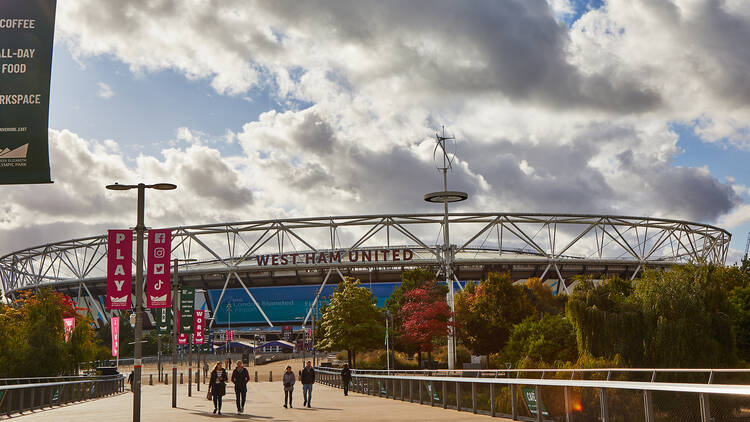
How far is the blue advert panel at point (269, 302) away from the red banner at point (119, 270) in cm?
8764

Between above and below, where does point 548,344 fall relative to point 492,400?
above

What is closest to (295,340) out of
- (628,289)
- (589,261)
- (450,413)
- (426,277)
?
(589,261)

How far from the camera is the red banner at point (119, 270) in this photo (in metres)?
24.1

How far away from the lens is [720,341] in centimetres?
3378

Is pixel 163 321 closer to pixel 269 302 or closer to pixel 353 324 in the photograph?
pixel 353 324

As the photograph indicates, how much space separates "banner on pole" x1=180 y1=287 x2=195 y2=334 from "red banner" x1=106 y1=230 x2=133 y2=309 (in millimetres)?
25631

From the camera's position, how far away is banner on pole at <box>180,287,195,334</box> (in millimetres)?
51188

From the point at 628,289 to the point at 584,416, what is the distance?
27180 mm

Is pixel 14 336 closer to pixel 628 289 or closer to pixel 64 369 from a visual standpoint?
pixel 64 369

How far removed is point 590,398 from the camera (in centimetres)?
1499

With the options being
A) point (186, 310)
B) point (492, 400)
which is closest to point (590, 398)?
point (492, 400)

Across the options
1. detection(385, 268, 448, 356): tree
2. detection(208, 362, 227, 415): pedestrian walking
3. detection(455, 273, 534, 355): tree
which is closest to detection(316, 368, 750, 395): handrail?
detection(208, 362, 227, 415): pedestrian walking

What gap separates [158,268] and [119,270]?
7.19 meters

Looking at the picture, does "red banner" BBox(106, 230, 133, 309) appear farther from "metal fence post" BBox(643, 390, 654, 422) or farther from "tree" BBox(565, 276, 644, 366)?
"tree" BBox(565, 276, 644, 366)
